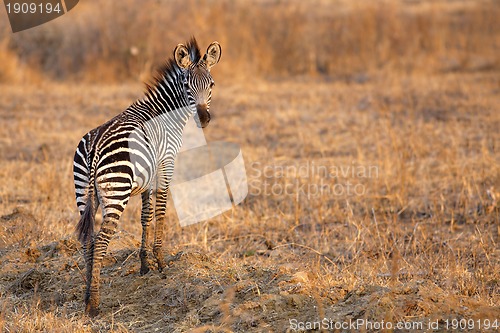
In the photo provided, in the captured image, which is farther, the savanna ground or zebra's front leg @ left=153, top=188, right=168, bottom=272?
zebra's front leg @ left=153, top=188, right=168, bottom=272

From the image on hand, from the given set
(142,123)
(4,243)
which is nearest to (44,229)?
(4,243)

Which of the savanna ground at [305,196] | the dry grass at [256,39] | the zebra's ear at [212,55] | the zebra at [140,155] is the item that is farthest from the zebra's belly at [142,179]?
the dry grass at [256,39]

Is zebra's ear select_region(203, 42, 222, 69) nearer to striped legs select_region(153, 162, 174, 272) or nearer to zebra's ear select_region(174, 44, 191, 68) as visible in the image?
zebra's ear select_region(174, 44, 191, 68)

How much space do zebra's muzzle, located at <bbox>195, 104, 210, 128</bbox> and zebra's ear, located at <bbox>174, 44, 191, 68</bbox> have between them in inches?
15.0

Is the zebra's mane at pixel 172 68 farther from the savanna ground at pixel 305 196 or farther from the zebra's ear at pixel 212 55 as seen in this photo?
the savanna ground at pixel 305 196

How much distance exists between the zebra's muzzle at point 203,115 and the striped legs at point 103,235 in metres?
0.79

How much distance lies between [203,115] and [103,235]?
1157mm

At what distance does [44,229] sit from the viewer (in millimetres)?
6895

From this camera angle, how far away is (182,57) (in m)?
5.57

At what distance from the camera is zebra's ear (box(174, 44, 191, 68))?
5500 millimetres

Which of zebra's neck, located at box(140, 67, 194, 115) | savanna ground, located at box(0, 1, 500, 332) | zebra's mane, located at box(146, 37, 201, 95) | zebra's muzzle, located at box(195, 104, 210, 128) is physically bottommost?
savanna ground, located at box(0, 1, 500, 332)

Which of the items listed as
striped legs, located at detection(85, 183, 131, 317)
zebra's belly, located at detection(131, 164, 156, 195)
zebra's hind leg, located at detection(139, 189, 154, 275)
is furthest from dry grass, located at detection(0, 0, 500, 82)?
striped legs, located at detection(85, 183, 131, 317)

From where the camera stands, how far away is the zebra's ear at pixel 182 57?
5.50 m

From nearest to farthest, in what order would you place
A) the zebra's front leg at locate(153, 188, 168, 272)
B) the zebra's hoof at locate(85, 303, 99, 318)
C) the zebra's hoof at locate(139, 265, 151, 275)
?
the zebra's hoof at locate(85, 303, 99, 318)
the zebra's front leg at locate(153, 188, 168, 272)
the zebra's hoof at locate(139, 265, 151, 275)
